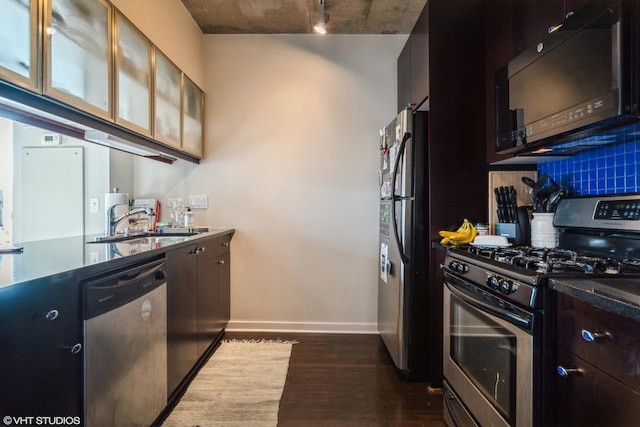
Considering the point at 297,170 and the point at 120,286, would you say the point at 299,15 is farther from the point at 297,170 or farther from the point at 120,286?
the point at 120,286

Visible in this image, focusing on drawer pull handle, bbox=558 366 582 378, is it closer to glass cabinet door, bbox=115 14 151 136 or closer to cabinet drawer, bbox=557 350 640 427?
cabinet drawer, bbox=557 350 640 427

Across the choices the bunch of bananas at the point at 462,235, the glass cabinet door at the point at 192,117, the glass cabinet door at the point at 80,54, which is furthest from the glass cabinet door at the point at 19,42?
the bunch of bananas at the point at 462,235

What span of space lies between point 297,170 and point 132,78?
146 centimetres

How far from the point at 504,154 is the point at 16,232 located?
11.3 feet

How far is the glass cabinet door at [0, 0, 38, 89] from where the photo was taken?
1099 mm

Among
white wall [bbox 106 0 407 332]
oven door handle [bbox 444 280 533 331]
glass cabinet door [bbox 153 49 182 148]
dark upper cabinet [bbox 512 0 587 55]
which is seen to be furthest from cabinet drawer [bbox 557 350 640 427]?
glass cabinet door [bbox 153 49 182 148]

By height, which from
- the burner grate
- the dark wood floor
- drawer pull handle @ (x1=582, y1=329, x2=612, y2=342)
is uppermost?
the burner grate

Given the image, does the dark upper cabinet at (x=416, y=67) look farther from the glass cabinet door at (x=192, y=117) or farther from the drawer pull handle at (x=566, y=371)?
the glass cabinet door at (x=192, y=117)

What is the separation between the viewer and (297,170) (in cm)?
296

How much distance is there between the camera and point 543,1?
1.47 metres

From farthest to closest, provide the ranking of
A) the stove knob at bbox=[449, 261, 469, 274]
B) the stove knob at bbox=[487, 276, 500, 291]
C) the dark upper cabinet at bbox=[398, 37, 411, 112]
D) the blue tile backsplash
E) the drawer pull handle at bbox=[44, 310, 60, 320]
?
the dark upper cabinet at bbox=[398, 37, 411, 112] < the stove knob at bbox=[449, 261, 469, 274] < the blue tile backsplash < the stove knob at bbox=[487, 276, 500, 291] < the drawer pull handle at bbox=[44, 310, 60, 320]

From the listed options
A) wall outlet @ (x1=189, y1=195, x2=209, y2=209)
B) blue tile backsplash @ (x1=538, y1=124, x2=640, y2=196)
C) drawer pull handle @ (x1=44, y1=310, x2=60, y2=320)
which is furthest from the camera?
wall outlet @ (x1=189, y1=195, x2=209, y2=209)

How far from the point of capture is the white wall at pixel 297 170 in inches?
116

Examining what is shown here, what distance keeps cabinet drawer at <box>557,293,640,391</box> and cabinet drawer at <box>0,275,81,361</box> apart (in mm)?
1489
